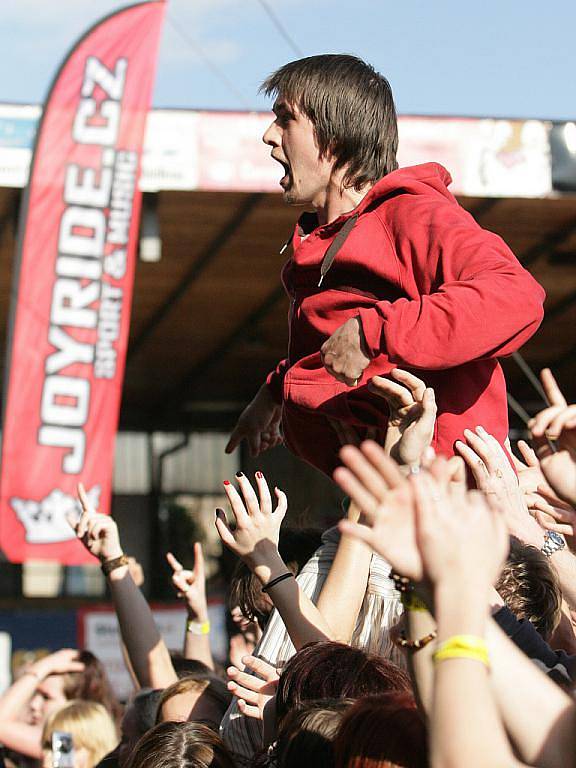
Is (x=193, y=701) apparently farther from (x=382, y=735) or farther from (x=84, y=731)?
(x=382, y=735)

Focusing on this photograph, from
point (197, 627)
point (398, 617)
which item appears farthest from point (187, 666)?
point (398, 617)

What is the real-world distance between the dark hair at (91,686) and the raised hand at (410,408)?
9.88 ft

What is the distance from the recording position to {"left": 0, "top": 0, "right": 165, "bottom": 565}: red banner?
27.7 ft

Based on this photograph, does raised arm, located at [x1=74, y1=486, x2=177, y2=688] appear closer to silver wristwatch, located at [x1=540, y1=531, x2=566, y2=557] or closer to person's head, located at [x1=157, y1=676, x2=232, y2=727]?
person's head, located at [x1=157, y1=676, x2=232, y2=727]

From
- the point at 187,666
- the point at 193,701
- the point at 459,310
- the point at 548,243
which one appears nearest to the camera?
the point at 459,310

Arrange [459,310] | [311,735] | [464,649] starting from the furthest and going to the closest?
1. [459,310]
2. [311,735]
3. [464,649]

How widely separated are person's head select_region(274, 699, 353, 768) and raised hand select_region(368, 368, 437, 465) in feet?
1.44

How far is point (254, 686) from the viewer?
2266mm

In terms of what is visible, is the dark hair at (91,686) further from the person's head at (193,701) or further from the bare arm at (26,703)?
the person's head at (193,701)

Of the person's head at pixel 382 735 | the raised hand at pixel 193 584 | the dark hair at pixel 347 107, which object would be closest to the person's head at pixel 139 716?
the raised hand at pixel 193 584

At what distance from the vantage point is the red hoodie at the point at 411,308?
6.36ft

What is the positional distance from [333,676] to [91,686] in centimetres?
304

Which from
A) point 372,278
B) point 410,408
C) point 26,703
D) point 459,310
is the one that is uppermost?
point 372,278

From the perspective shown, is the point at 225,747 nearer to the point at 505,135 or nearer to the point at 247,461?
the point at 505,135
